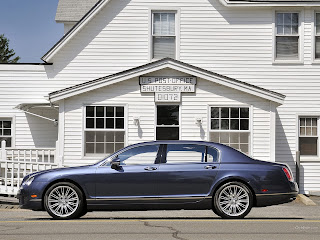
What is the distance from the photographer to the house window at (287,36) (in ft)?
78.9

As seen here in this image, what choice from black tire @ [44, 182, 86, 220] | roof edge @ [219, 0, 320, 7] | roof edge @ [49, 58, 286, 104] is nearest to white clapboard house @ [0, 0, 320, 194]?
roof edge @ [219, 0, 320, 7]

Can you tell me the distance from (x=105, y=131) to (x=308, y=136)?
7.01 metres

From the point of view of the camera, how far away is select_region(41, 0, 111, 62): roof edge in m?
23.7

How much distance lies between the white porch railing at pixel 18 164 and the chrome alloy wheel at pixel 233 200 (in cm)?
719

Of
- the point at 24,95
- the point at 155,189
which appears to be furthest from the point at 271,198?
the point at 24,95

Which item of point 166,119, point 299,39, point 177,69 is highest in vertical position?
point 299,39

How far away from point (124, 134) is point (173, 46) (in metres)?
3.89

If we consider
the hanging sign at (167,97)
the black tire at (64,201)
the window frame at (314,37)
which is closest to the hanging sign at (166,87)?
the hanging sign at (167,97)

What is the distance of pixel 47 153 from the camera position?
23172 mm

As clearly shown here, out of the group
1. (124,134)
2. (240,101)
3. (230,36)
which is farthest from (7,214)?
(230,36)

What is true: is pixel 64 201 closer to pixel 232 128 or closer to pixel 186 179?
pixel 186 179

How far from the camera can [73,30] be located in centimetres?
2391

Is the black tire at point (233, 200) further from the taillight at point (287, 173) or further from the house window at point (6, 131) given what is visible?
the house window at point (6, 131)

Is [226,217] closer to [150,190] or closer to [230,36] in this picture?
[150,190]
